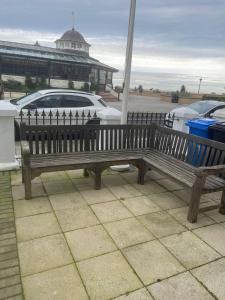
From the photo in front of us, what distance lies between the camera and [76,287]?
92.7 inches

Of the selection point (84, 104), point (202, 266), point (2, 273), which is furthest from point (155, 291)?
point (84, 104)

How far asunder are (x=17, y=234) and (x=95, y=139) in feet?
7.64

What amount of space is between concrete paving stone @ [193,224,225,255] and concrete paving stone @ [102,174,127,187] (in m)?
1.78

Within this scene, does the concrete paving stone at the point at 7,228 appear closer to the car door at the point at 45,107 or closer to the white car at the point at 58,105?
the white car at the point at 58,105

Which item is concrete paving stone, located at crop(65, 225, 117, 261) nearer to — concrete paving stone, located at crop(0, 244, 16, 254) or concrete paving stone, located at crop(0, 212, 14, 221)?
concrete paving stone, located at crop(0, 244, 16, 254)

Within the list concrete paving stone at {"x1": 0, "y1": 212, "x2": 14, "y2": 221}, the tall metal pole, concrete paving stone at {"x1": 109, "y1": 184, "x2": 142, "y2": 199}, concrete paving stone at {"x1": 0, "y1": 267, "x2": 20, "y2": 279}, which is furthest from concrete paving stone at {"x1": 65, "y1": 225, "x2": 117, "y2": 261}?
the tall metal pole

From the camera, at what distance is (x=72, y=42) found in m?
54.4

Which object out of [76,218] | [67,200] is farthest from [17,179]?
[76,218]

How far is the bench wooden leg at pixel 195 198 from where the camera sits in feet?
11.2

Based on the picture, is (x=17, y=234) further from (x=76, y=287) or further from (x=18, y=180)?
(x=18, y=180)

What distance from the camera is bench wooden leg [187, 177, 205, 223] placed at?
340cm

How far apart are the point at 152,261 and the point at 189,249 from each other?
522 mm

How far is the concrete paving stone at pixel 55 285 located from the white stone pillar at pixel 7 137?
307 cm

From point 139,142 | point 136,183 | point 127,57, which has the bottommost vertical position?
point 136,183
